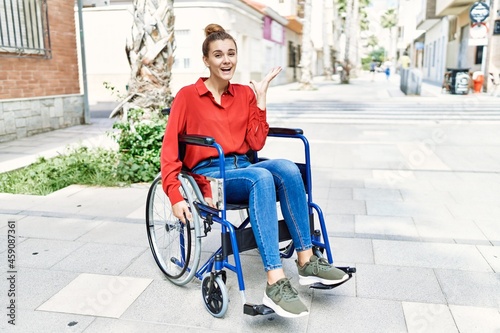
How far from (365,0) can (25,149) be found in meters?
47.4

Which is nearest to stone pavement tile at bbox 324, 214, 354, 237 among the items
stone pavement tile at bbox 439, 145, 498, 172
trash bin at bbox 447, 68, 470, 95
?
stone pavement tile at bbox 439, 145, 498, 172

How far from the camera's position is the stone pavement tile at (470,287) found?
9.01 ft

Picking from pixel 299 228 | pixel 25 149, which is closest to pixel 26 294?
pixel 299 228

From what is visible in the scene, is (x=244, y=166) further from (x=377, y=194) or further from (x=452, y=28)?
(x=452, y=28)

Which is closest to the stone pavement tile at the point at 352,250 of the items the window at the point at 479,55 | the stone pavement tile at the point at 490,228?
the stone pavement tile at the point at 490,228

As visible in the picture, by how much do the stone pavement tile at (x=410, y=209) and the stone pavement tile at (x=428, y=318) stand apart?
5.53 ft

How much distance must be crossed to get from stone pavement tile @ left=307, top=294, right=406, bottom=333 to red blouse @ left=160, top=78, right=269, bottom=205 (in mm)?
966

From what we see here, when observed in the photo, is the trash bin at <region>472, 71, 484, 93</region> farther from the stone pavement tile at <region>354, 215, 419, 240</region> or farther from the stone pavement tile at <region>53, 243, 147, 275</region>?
the stone pavement tile at <region>53, 243, 147, 275</region>

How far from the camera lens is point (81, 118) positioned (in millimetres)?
10883

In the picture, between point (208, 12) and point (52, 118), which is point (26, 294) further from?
point (208, 12)

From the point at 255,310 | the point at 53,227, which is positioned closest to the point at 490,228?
the point at 255,310

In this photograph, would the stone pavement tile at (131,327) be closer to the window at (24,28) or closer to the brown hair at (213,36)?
the brown hair at (213,36)

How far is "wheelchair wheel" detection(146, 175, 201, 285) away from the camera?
270 centimetres

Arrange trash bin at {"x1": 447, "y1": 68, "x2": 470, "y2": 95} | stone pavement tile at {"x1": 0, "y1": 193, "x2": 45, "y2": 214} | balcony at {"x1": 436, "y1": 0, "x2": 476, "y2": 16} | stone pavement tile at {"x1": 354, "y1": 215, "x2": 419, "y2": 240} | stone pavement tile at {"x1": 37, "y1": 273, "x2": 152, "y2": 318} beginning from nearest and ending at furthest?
stone pavement tile at {"x1": 37, "y1": 273, "x2": 152, "y2": 318}, stone pavement tile at {"x1": 354, "y1": 215, "x2": 419, "y2": 240}, stone pavement tile at {"x1": 0, "y1": 193, "x2": 45, "y2": 214}, trash bin at {"x1": 447, "y1": 68, "x2": 470, "y2": 95}, balcony at {"x1": 436, "y1": 0, "x2": 476, "y2": 16}
